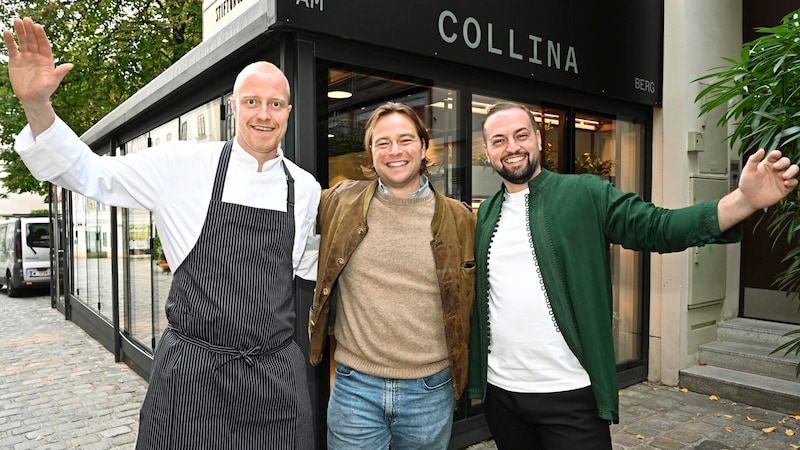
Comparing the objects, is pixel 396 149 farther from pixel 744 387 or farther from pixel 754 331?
pixel 754 331

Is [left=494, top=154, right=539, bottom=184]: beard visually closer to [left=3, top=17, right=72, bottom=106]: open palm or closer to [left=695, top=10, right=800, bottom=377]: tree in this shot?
[left=3, top=17, right=72, bottom=106]: open palm

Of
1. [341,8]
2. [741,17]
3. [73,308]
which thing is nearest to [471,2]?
[341,8]

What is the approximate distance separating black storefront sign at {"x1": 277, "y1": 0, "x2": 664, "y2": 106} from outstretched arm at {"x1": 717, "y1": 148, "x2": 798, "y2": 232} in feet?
7.19

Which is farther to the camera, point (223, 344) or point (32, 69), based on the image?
point (223, 344)

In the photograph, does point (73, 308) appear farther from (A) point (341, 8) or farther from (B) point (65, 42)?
(A) point (341, 8)

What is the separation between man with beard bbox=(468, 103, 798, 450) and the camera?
2.05 m

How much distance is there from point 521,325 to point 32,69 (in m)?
1.73

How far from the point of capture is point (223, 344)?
184 centimetres

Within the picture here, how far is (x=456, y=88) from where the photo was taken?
4.10 metres

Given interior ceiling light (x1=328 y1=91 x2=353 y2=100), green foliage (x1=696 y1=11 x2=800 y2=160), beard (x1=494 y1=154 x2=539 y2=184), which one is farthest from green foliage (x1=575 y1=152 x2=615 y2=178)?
beard (x1=494 y1=154 x2=539 y2=184)

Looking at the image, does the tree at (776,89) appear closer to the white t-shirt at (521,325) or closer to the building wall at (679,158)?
the white t-shirt at (521,325)

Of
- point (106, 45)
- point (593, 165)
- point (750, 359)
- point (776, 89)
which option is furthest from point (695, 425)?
point (106, 45)

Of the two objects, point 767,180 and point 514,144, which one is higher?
point 514,144

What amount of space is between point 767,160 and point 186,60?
3.84 meters
